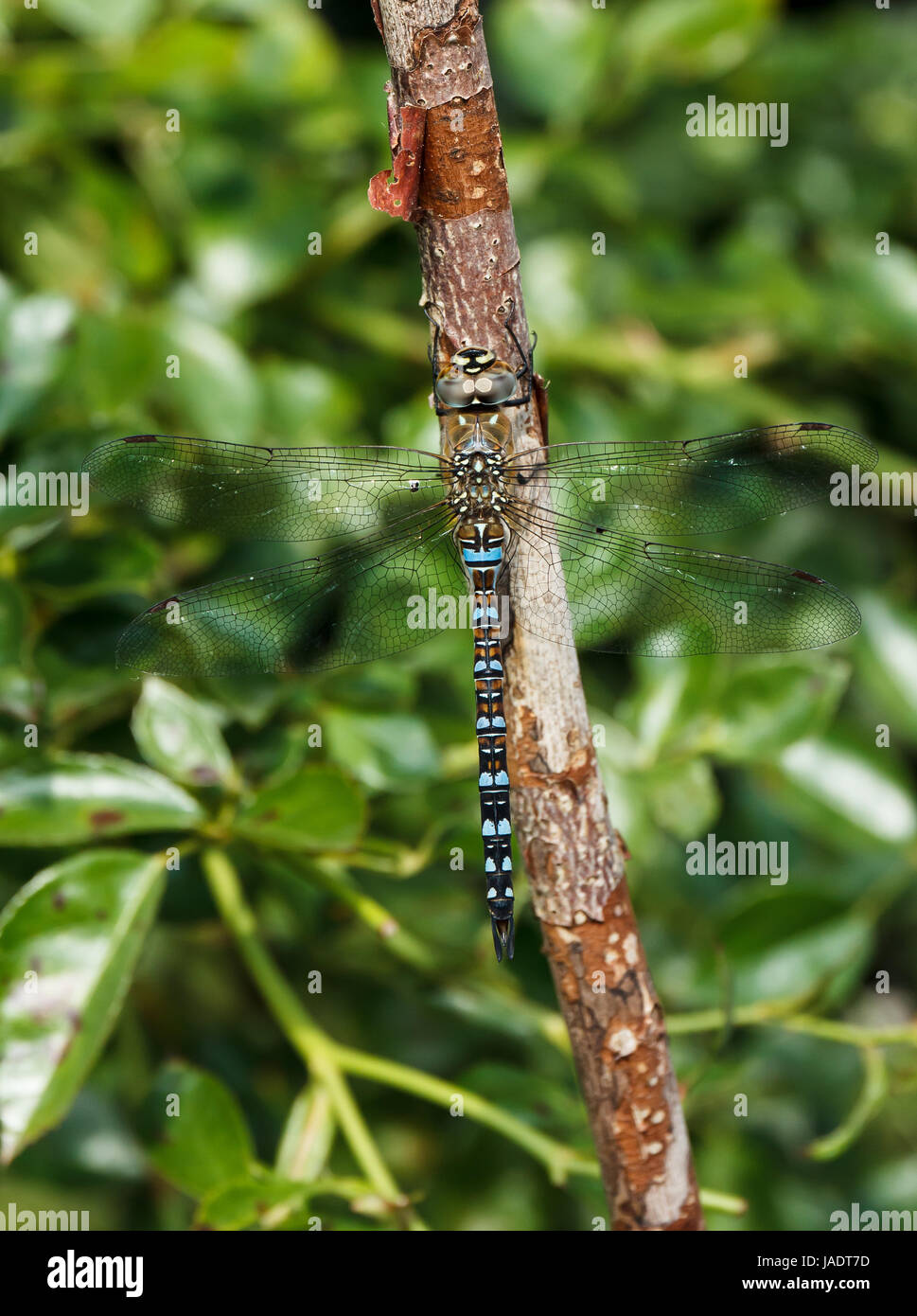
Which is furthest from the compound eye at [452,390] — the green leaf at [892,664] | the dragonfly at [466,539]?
the green leaf at [892,664]

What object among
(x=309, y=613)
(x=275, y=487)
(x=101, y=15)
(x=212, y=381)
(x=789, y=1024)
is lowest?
(x=789, y=1024)

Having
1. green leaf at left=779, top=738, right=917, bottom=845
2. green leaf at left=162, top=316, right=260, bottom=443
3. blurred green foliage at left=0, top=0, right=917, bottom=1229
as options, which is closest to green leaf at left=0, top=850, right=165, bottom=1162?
blurred green foliage at left=0, top=0, right=917, bottom=1229

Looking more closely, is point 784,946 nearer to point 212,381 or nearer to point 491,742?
point 491,742

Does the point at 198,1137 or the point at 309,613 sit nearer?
the point at 198,1137

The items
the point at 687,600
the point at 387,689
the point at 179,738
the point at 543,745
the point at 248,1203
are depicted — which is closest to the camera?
the point at 543,745

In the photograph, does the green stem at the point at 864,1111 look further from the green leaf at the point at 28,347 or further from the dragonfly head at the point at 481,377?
the green leaf at the point at 28,347

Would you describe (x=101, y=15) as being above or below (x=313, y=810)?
above

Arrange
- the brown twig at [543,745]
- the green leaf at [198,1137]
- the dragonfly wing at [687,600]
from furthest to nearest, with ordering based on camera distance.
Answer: the dragonfly wing at [687,600] < the green leaf at [198,1137] < the brown twig at [543,745]

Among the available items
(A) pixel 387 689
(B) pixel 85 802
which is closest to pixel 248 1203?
(B) pixel 85 802
